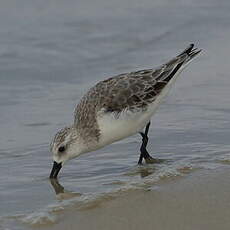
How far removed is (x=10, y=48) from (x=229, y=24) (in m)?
3.32

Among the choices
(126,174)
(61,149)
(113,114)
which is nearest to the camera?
(126,174)

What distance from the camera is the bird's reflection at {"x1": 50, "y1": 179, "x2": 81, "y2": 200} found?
7045 mm

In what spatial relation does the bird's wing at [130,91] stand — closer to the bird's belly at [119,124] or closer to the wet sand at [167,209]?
the bird's belly at [119,124]

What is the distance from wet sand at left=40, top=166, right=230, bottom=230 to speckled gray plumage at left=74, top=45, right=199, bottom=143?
1.36 metres

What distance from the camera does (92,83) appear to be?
34.6 ft

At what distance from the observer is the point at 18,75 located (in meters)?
10.9

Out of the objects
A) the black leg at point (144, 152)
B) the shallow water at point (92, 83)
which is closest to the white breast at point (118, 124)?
the black leg at point (144, 152)

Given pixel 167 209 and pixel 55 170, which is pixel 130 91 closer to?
pixel 55 170

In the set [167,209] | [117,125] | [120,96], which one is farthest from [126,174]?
[167,209]

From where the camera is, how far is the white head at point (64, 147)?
7.76 metres

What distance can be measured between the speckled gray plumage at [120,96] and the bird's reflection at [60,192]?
65cm

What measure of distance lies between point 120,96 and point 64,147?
748mm

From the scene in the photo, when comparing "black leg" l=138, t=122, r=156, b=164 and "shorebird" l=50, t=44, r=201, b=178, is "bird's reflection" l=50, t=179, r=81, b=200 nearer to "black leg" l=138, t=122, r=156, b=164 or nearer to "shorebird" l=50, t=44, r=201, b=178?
"shorebird" l=50, t=44, r=201, b=178

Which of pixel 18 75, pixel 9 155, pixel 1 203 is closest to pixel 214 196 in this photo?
pixel 1 203
